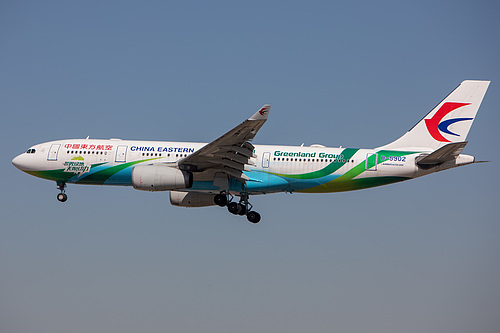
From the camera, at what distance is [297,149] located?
42.2m

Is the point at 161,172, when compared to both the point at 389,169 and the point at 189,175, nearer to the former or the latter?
the point at 189,175

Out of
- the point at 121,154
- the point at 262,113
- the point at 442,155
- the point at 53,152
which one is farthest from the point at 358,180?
the point at 53,152

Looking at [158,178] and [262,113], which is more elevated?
[262,113]

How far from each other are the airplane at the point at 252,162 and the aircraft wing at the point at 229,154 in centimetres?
6

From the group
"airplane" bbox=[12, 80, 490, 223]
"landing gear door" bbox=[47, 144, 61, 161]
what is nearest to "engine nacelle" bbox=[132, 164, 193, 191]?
"airplane" bbox=[12, 80, 490, 223]

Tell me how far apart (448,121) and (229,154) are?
14.6m

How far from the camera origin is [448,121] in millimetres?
44000

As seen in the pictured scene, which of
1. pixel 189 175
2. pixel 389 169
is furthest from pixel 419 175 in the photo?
pixel 189 175

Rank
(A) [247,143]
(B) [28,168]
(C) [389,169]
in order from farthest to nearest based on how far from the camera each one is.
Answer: (B) [28,168] < (C) [389,169] < (A) [247,143]

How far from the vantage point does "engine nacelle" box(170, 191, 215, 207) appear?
151 ft

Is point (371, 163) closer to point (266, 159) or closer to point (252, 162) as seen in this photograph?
point (266, 159)

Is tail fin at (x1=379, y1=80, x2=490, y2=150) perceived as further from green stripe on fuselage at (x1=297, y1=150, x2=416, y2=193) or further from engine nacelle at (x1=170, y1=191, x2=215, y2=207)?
engine nacelle at (x1=170, y1=191, x2=215, y2=207)

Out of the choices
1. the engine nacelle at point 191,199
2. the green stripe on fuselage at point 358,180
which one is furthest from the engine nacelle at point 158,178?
the green stripe on fuselage at point 358,180

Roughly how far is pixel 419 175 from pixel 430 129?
411 centimetres
